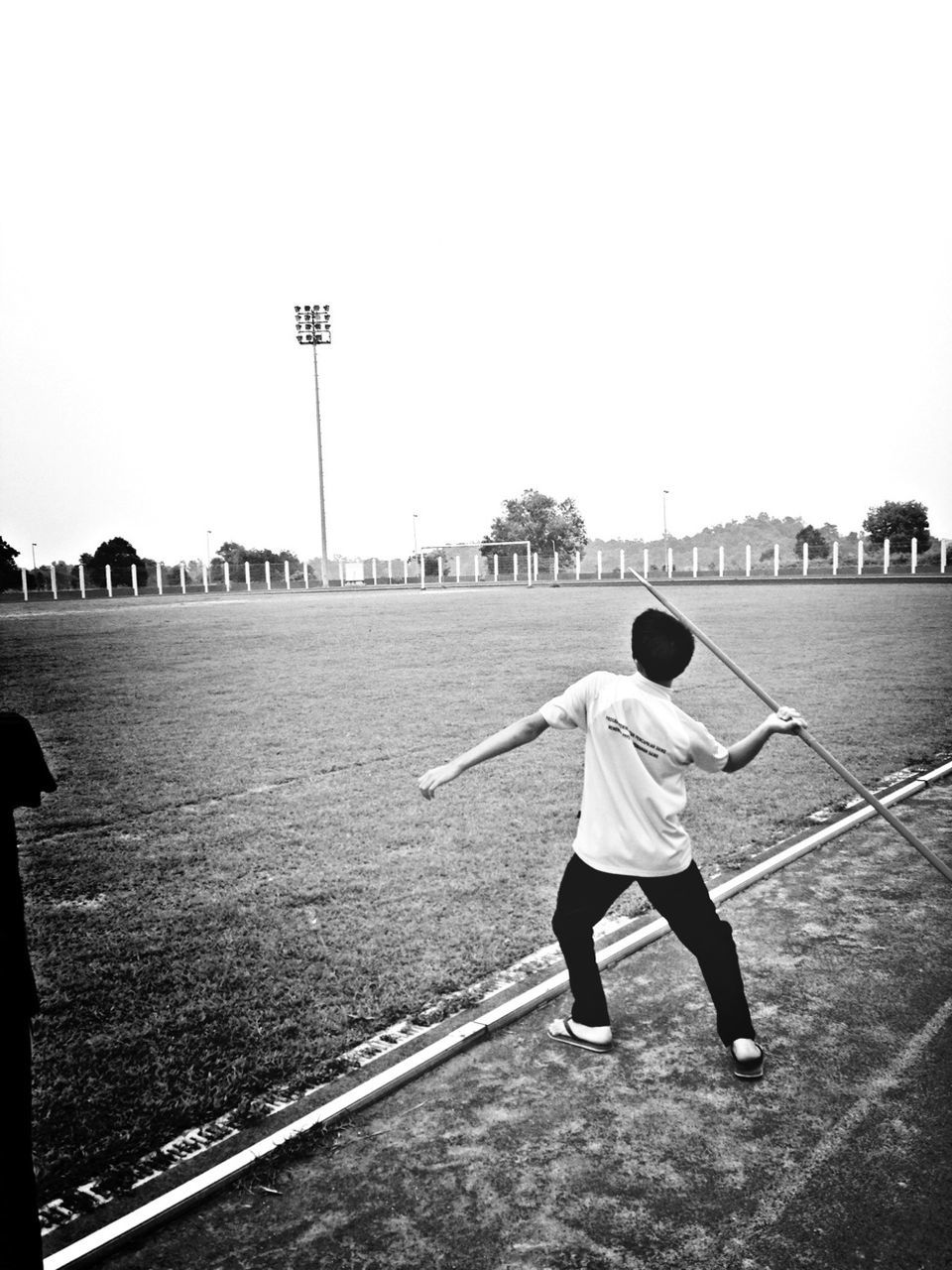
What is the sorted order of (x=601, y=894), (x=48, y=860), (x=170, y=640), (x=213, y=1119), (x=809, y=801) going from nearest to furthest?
1. (x=213, y=1119)
2. (x=601, y=894)
3. (x=48, y=860)
4. (x=809, y=801)
5. (x=170, y=640)

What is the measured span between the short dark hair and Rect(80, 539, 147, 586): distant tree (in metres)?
58.3

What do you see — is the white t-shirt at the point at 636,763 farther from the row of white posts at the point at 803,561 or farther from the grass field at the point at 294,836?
the row of white posts at the point at 803,561

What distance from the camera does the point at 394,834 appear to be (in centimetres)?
691

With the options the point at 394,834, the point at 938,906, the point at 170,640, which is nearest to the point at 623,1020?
the point at 938,906

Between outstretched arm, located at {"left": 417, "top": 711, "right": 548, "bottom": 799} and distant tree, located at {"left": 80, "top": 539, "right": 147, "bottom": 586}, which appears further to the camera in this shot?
distant tree, located at {"left": 80, "top": 539, "right": 147, "bottom": 586}

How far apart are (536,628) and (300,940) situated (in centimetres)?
1937

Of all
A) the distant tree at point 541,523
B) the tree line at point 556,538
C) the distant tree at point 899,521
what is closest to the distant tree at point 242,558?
the tree line at point 556,538

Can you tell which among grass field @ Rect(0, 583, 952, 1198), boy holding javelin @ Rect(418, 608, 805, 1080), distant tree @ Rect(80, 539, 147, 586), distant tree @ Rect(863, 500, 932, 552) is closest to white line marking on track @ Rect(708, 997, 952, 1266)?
boy holding javelin @ Rect(418, 608, 805, 1080)

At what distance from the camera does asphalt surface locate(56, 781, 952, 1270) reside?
2.66m

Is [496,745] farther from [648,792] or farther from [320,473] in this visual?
[320,473]

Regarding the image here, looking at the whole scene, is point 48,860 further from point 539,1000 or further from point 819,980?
point 819,980

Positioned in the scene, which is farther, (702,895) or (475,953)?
(475,953)

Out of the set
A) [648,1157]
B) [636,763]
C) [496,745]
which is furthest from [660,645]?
[648,1157]

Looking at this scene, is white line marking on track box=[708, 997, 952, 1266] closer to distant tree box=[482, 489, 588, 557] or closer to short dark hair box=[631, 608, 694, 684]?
short dark hair box=[631, 608, 694, 684]
